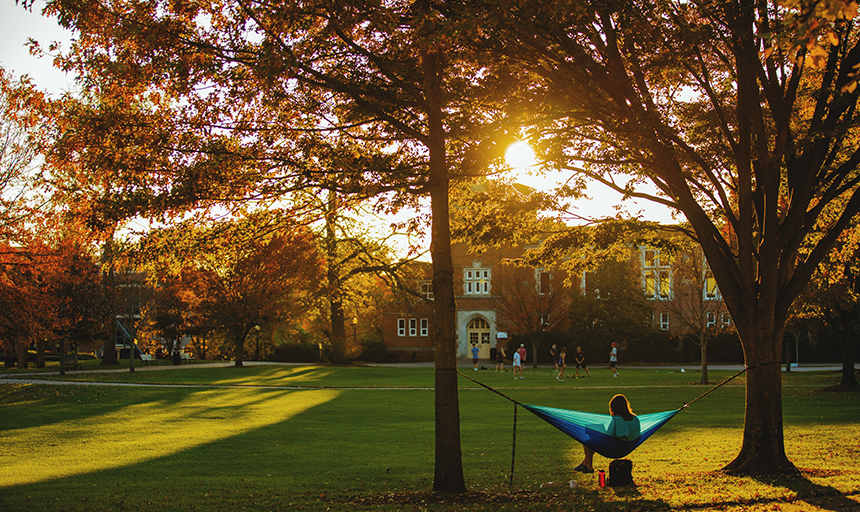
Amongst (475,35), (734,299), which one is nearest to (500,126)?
(475,35)

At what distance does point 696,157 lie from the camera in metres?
10.0

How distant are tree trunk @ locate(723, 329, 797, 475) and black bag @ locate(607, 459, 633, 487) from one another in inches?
67.5

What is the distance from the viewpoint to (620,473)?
8383mm

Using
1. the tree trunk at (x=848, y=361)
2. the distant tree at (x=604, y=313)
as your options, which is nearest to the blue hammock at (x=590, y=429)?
the tree trunk at (x=848, y=361)

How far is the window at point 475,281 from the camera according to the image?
5881 cm

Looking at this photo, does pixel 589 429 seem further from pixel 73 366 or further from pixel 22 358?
pixel 22 358

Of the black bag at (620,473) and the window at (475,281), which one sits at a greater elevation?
the window at (475,281)

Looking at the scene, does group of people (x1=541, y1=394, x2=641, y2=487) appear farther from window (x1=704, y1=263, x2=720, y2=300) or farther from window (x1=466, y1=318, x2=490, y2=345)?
window (x1=466, y1=318, x2=490, y2=345)

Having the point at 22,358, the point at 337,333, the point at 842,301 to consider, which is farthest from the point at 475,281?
the point at 842,301

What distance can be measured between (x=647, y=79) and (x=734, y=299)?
3.65 metres

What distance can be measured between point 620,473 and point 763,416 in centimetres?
236

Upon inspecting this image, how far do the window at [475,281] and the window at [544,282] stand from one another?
8.46 metres

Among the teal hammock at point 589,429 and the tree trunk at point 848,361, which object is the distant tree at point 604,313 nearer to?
the tree trunk at point 848,361

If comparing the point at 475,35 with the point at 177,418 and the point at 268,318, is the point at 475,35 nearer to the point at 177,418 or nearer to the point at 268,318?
the point at 177,418
